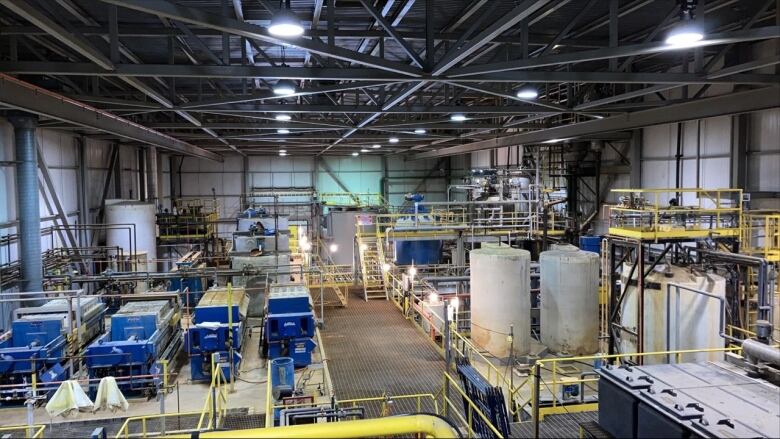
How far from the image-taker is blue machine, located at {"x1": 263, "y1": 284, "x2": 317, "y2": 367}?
15.2 m

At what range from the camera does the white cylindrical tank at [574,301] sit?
58.5 ft

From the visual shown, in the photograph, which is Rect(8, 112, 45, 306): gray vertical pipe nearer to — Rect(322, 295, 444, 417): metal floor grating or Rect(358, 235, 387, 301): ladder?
Rect(322, 295, 444, 417): metal floor grating

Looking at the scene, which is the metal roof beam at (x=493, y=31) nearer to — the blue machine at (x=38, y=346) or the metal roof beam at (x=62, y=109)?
the metal roof beam at (x=62, y=109)

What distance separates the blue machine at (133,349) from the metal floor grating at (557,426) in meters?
8.51

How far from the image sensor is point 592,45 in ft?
47.3

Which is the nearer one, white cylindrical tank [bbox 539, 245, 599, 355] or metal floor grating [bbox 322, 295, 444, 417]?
metal floor grating [bbox 322, 295, 444, 417]

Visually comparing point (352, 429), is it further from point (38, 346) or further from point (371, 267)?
point (371, 267)

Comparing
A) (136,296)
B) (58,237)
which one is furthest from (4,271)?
(58,237)

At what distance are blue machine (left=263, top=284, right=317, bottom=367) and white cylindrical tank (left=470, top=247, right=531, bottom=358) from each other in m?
5.88

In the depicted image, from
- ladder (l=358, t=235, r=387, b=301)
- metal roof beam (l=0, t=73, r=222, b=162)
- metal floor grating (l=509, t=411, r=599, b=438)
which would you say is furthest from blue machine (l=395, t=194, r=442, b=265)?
metal floor grating (l=509, t=411, r=599, b=438)

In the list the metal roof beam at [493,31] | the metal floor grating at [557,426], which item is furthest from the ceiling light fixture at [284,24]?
the metal floor grating at [557,426]

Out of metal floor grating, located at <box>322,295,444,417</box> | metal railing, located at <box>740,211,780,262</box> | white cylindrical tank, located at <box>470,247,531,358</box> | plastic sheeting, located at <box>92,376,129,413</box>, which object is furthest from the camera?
white cylindrical tank, located at <box>470,247,531,358</box>

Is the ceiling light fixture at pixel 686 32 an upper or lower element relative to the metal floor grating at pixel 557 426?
upper

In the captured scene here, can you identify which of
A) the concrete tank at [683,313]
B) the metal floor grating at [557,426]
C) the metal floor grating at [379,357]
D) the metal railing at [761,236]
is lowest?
the metal floor grating at [379,357]
